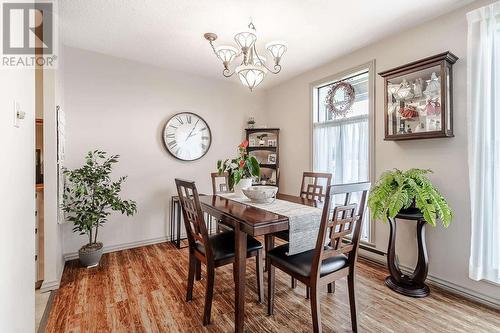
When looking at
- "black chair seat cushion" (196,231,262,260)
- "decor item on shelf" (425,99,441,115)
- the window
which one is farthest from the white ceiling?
"black chair seat cushion" (196,231,262,260)

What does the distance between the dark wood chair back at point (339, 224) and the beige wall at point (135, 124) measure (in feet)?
8.78

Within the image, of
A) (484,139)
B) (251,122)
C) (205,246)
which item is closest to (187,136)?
(251,122)

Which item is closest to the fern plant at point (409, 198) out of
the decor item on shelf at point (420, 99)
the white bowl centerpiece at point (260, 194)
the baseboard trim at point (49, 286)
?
the decor item on shelf at point (420, 99)

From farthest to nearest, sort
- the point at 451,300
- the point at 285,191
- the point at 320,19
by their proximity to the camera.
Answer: the point at 285,191 < the point at 320,19 < the point at 451,300

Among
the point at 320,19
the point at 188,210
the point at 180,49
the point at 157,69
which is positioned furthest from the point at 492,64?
the point at 157,69

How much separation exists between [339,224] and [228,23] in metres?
2.15

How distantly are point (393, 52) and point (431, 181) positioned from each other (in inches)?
57.4

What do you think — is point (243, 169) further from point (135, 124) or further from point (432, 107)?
point (135, 124)

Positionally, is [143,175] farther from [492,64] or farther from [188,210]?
[492,64]

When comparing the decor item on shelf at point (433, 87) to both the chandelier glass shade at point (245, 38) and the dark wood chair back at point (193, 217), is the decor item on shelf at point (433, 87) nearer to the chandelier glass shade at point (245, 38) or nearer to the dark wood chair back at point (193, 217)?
the chandelier glass shade at point (245, 38)

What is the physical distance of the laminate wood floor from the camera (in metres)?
1.81

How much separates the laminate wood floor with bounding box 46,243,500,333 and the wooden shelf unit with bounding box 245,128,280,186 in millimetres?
1988

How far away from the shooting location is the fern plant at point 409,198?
204 centimetres

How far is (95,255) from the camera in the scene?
2793 millimetres
